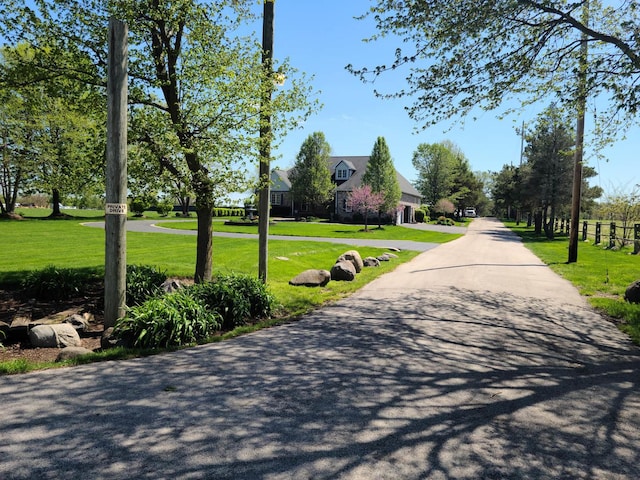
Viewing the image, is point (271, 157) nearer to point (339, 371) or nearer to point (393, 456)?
point (339, 371)

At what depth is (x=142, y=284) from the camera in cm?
800

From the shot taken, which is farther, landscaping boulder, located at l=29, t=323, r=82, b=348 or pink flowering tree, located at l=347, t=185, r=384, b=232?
pink flowering tree, located at l=347, t=185, r=384, b=232

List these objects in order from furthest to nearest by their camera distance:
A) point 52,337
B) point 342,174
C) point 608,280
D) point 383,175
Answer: point 342,174 < point 383,175 < point 608,280 < point 52,337

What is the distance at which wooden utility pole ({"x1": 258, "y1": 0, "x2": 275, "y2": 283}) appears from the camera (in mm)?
8133

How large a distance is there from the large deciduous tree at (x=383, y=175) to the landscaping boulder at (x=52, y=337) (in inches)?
1434

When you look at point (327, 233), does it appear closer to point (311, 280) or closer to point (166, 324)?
point (311, 280)

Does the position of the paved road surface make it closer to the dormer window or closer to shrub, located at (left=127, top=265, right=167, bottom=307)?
shrub, located at (left=127, top=265, right=167, bottom=307)

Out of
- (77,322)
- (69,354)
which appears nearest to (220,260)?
(77,322)

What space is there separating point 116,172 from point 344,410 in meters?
4.66

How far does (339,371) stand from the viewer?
4633 millimetres

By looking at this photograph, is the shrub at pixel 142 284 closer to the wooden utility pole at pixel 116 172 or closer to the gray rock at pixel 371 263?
the wooden utility pole at pixel 116 172

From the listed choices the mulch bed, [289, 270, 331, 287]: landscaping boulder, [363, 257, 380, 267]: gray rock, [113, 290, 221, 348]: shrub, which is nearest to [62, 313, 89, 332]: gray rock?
the mulch bed

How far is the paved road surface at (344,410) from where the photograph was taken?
280 cm

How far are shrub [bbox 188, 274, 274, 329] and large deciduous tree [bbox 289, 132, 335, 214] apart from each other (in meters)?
42.8
